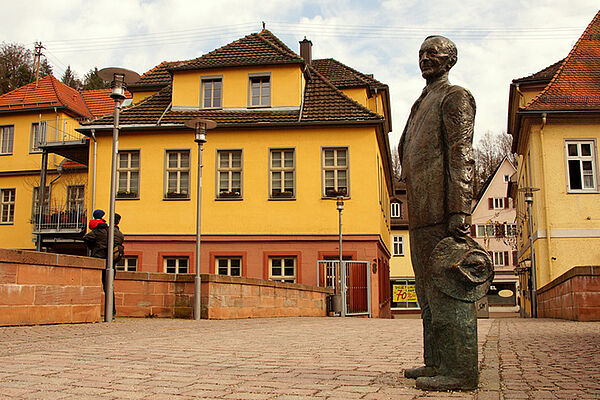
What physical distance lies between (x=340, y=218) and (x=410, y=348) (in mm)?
15272

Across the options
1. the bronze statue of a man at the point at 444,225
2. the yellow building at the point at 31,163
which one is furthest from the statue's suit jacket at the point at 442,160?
the yellow building at the point at 31,163

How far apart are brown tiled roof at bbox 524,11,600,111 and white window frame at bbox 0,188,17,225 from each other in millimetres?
27078

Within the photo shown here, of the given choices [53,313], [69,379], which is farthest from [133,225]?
[69,379]

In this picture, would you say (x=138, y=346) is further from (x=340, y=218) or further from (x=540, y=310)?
(x=540, y=310)

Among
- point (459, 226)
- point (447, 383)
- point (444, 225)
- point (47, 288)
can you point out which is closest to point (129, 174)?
point (47, 288)

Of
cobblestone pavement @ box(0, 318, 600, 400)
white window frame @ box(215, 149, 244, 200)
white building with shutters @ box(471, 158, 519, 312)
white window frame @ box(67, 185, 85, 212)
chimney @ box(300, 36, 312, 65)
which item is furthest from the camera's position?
white building with shutters @ box(471, 158, 519, 312)

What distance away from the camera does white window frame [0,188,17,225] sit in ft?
118

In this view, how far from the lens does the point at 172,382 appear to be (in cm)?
474

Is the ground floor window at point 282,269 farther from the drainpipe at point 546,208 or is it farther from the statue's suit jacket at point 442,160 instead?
the statue's suit jacket at point 442,160

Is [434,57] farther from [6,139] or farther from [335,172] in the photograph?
[6,139]

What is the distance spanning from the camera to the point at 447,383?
14.7ft

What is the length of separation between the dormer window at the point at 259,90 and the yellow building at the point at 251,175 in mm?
57

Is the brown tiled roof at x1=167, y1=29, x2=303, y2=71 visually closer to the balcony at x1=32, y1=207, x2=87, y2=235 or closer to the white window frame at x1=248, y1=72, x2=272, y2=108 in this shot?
the white window frame at x1=248, y1=72, x2=272, y2=108

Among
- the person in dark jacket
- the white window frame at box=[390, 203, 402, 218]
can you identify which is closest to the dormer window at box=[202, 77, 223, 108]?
the person in dark jacket
